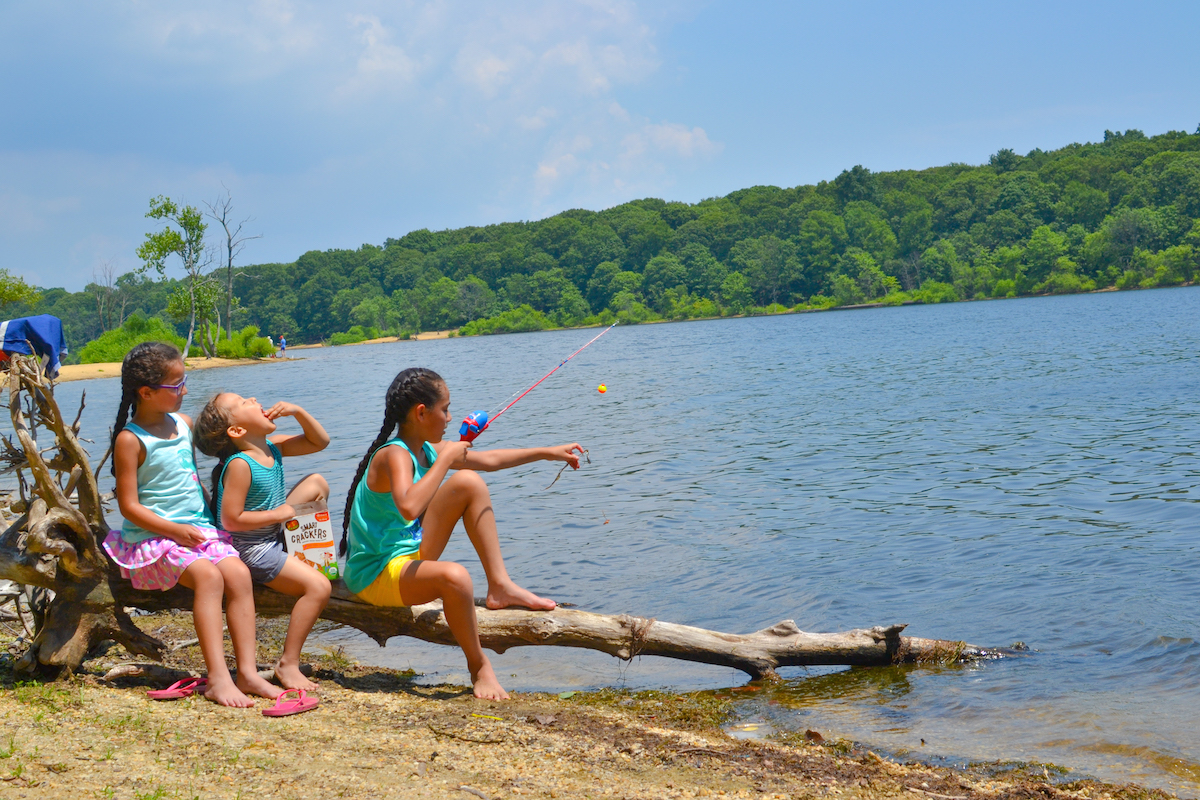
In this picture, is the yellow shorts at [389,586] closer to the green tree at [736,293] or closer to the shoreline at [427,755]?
the shoreline at [427,755]

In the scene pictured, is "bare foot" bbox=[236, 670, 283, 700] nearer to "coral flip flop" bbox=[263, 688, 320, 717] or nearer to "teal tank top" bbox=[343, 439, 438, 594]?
"coral flip flop" bbox=[263, 688, 320, 717]

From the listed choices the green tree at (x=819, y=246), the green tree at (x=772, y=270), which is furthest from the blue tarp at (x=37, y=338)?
the green tree at (x=819, y=246)

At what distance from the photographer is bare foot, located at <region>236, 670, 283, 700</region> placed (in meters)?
4.01

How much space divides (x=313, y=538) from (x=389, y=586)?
52cm

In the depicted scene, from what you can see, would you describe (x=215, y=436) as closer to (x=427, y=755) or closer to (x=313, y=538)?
(x=313, y=538)

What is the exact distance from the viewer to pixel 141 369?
13.2 ft

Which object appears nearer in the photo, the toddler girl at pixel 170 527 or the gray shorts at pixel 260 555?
the toddler girl at pixel 170 527

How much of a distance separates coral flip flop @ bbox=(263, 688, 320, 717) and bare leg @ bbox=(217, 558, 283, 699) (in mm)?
79

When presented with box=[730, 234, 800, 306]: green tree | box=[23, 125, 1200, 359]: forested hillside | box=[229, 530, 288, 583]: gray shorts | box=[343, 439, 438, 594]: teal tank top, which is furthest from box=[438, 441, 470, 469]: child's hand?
box=[730, 234, 800, 306]: green tree

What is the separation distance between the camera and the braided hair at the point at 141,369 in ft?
13.3

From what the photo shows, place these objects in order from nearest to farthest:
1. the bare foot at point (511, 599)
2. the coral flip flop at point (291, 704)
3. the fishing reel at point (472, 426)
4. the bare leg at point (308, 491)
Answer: the coral flip flop at point (291, 704)
the bare leg at point (308, 491)
the bare foot at point (511, 599)
the fishing reel at point (472, 426)

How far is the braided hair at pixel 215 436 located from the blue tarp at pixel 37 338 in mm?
702

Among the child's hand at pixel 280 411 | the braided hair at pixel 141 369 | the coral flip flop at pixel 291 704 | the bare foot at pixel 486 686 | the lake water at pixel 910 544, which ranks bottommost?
the lake water at pixel 910 544

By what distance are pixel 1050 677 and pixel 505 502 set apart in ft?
22.8
